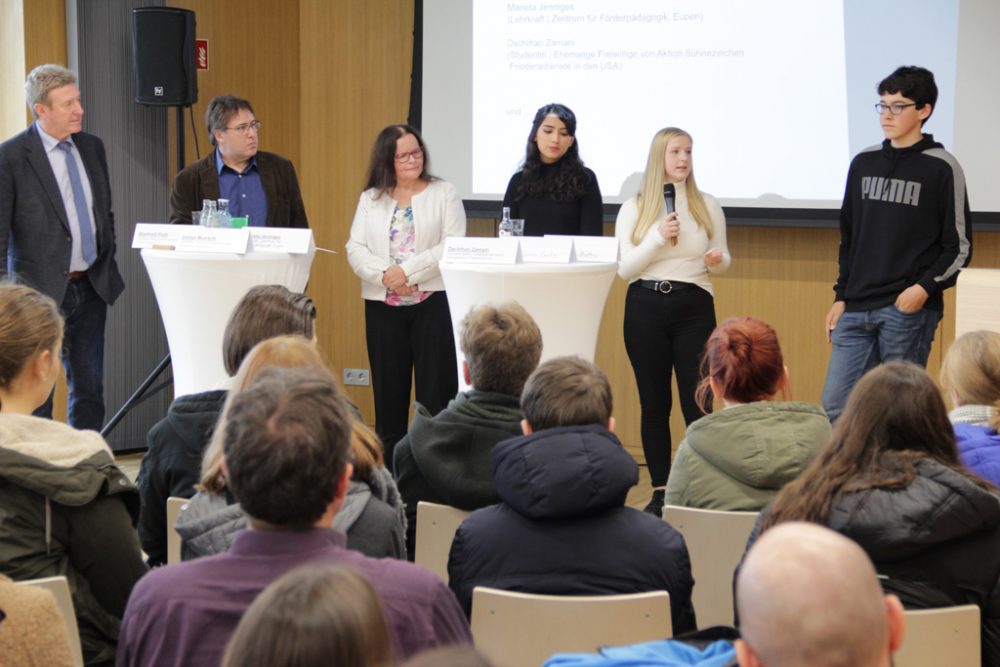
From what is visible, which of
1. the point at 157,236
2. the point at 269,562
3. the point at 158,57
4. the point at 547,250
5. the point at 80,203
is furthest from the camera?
the point at 158,57

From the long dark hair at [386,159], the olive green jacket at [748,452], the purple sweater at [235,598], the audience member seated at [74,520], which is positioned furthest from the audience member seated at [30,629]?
the long dark hair at [386,159]

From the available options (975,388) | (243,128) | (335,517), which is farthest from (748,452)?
(243,128)

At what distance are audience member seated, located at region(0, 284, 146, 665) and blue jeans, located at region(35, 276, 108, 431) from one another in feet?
9.39

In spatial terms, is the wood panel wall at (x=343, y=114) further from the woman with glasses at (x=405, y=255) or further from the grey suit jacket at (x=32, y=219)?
the grey suit jacket at (x=32, y=219)

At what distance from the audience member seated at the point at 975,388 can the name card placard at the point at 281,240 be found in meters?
2.35

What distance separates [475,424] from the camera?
→ 104 inches

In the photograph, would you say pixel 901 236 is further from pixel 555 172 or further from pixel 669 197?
pixel 555 172

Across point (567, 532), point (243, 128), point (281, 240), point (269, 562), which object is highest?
point (243, 128)

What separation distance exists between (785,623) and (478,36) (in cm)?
504

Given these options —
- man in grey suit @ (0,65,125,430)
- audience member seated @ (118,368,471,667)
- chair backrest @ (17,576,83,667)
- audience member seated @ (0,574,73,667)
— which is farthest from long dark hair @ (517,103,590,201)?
audience member seated @ (0,574,73,667)

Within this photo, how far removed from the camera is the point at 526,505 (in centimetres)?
208

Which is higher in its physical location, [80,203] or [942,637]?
[80,203]

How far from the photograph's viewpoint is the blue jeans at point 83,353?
486 centimetres

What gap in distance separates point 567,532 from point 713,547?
51 cm
